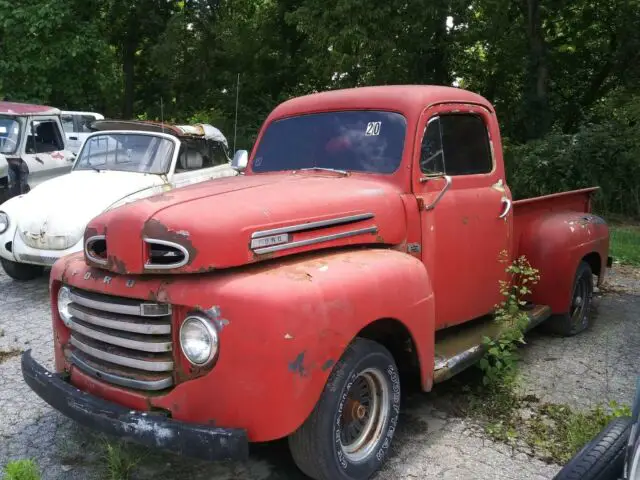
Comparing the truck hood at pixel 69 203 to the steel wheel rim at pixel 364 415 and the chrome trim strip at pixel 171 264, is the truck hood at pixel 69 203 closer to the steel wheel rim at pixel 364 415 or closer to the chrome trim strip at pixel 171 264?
the chrome trim strip at pixel 171 264

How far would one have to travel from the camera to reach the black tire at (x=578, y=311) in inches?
207

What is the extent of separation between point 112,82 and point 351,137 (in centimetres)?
1559

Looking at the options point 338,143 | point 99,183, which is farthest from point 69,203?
point 338,143

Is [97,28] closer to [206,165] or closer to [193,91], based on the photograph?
[193,91]

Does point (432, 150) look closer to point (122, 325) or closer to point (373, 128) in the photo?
point (373, 128)

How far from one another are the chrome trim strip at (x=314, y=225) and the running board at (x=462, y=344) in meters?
0.97

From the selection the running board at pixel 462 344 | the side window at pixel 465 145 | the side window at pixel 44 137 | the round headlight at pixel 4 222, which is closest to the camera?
the running board at pixel 462 344

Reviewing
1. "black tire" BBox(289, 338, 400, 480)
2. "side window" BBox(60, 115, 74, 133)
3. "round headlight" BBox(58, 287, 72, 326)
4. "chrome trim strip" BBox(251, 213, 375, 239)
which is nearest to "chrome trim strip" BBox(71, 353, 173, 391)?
"round headlight" BBox(58, 287, 72, 326)

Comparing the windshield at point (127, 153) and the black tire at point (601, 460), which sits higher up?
the windshield at point (127, 153)

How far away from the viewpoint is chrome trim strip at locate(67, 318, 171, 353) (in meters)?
2.78

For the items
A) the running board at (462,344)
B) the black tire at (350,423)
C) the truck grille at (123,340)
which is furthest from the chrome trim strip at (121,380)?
the running board at (462,344)

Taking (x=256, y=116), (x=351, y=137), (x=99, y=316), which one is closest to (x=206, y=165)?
(x=351, y=137)

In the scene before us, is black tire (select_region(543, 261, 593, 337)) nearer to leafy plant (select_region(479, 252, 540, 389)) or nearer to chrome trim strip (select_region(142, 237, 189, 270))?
leafy plant (select_region(479, 252, 540, 389))

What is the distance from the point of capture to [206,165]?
27.5ft
